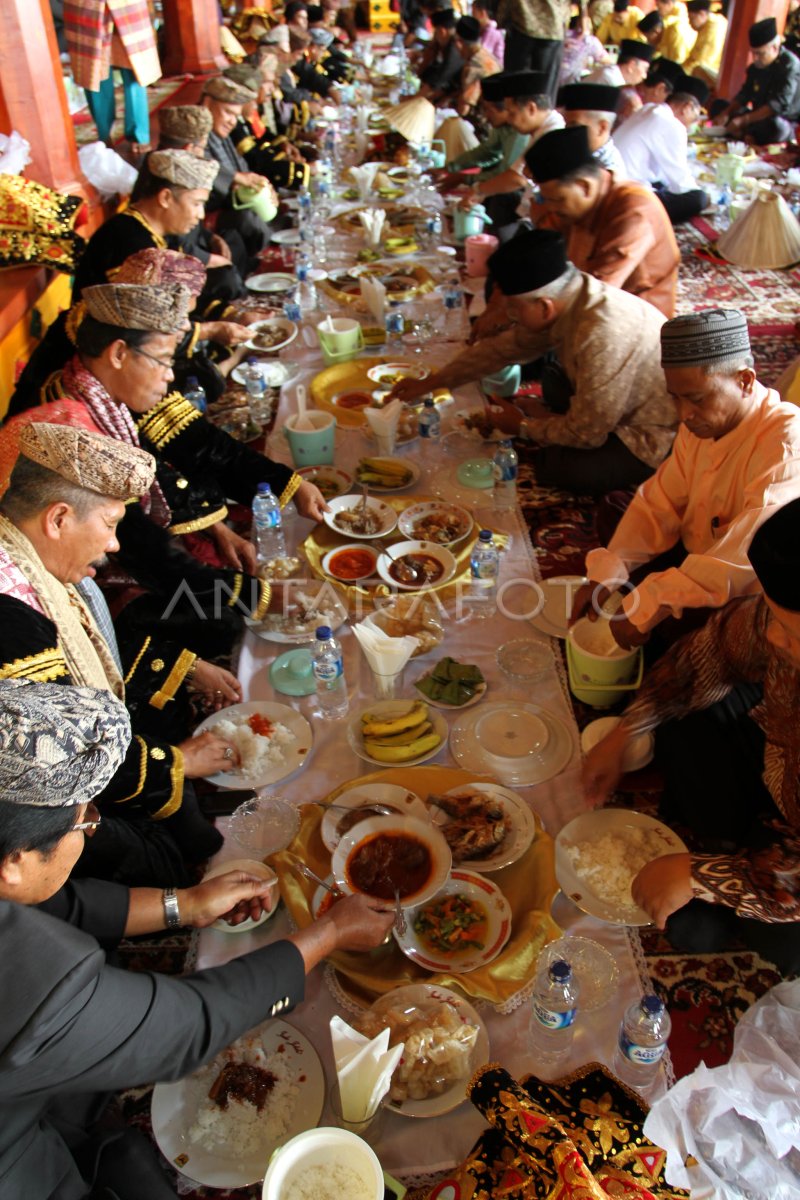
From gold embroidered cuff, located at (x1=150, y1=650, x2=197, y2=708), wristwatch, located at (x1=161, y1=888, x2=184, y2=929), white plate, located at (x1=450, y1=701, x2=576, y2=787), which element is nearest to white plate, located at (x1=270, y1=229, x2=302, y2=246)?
gold embroidered cuff, located at (x1=150, y1=650, x2=197, y2=708)

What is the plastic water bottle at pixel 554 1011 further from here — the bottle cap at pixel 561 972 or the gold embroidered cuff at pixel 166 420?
the gold embroidered cuff at pixel 166 420

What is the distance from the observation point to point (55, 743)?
50.6 inches

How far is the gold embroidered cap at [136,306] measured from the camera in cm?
242

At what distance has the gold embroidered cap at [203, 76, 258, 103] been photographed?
5465mm

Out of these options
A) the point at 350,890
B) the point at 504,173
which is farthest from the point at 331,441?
the point at 504,173

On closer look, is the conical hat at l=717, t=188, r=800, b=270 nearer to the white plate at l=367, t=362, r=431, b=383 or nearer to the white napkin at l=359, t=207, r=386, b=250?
the white napkin at l=359, t=207, r=386, b=250

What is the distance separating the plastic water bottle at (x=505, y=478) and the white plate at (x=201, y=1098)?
6.80 feet

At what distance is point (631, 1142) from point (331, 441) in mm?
2611

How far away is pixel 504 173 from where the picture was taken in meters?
5.84

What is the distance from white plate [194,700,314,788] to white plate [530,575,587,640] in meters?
0.84

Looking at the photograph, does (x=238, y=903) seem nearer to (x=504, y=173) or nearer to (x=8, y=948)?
(x=8, y=948)

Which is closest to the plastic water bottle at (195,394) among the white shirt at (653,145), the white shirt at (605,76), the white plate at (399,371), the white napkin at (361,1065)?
the white plate at (399,371)

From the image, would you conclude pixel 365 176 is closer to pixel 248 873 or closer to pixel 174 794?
pixel 174 794

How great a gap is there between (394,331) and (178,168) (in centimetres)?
124
